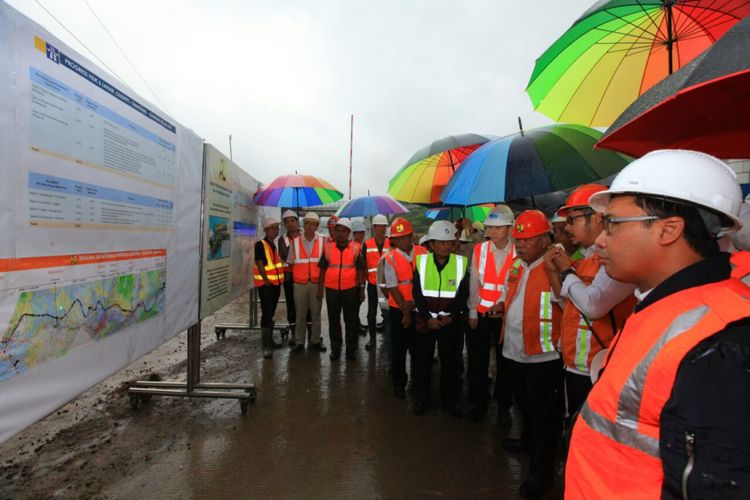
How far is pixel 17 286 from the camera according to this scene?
164 cm

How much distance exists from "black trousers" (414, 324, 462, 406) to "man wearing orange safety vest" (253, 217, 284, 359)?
2.47 m

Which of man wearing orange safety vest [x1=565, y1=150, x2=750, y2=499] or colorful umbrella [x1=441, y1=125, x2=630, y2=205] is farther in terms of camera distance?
colorful umbrella [x1=441, y1=125, x2=630, y2=205]

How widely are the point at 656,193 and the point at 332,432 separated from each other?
10.6ft

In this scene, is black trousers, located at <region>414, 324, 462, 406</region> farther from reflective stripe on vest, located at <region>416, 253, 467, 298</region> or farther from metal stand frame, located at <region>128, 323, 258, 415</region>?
metal stand frame, located at <region>128, 323, 258, 415</region>

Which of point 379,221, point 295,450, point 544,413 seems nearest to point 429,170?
point 379,221

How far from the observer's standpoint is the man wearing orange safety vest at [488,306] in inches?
145

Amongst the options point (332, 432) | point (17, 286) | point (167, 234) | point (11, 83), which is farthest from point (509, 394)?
point (11, 83)

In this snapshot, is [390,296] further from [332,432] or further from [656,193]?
[656,193]

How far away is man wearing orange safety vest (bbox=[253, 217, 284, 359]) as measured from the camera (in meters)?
5.38

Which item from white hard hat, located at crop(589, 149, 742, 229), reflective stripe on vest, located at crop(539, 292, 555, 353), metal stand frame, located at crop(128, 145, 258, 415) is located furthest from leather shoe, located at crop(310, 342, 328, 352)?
white hard hat, located at crop(589, 149, 742, 229)

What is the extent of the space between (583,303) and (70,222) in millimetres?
2824

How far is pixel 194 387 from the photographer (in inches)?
150

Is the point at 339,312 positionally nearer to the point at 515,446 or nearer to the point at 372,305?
the point at 372,305

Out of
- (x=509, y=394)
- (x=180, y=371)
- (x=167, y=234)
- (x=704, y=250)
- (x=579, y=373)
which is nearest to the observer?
(x=704, y=250)
